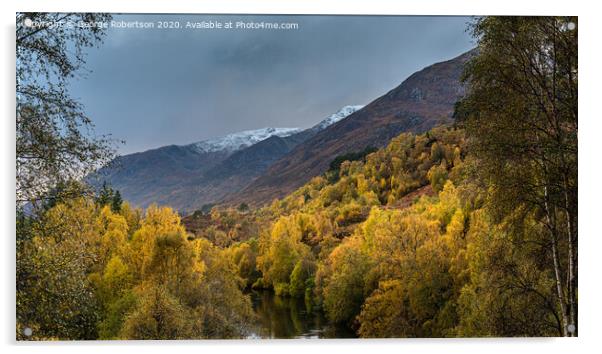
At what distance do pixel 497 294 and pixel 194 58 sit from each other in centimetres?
573

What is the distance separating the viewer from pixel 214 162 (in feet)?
31.0

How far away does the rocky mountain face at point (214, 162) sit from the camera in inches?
363

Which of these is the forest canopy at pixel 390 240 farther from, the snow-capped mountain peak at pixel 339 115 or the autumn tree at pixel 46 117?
the snow-capped mountain peak at pixel 339 115

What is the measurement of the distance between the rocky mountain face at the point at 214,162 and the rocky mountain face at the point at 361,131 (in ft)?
0.47

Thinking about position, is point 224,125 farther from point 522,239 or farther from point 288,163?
point 522,239

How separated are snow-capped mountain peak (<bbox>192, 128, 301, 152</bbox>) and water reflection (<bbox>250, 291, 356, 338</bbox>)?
9.39 feet

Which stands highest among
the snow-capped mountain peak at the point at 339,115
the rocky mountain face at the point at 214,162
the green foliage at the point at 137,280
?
the snow-capped mountain peak at the point at 339,115

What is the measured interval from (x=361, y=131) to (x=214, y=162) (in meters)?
2.52

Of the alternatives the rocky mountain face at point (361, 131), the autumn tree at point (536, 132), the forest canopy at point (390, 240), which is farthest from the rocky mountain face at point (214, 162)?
the autumn tree at point (536, 132)

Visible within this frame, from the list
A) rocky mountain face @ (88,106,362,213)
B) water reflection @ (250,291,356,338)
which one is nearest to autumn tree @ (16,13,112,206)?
rocky mountain face @ (88,106,362,213)

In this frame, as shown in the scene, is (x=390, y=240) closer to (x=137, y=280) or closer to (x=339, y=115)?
(x=339, y=115)
